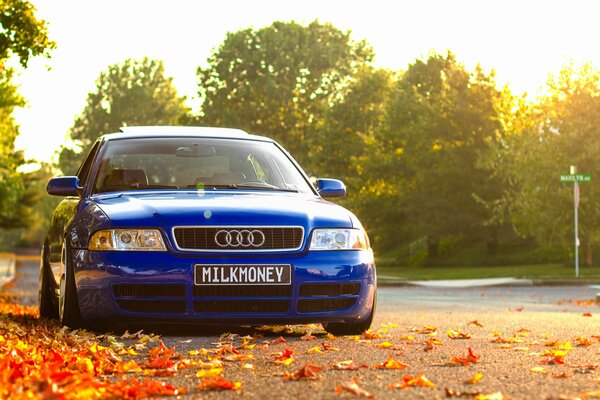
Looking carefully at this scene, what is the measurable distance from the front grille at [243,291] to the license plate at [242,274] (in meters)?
0.03

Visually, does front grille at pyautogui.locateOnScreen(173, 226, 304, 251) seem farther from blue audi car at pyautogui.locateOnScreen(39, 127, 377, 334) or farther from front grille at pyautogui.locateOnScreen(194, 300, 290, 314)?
front grille at pyautogui.locateOnScreen(194, 300, 290, 314)

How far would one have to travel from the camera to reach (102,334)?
846cm

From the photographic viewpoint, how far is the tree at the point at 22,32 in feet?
52.0

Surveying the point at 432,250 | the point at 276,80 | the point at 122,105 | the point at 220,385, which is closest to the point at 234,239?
the point at 220,385

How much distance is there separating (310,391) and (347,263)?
9.20 feet

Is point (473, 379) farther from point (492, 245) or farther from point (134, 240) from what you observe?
point (492, 245)

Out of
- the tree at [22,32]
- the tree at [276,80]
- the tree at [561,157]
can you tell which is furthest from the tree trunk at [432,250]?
the tree at [22,32]

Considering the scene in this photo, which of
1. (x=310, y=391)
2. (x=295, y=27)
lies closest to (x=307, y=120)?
(x=295, y=27)

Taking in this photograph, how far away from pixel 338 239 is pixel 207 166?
1.86m

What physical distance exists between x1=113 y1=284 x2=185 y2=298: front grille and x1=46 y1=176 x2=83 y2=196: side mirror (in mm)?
1517

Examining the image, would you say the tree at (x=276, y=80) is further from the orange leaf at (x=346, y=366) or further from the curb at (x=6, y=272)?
the orange leaf at (x=346, y=366)

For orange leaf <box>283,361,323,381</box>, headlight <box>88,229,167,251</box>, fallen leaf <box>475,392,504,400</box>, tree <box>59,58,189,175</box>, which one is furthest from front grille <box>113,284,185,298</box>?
tree <box>59,58,189,175</box>

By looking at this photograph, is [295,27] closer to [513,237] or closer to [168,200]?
[513,237]

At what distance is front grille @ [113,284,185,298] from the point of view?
26.2ft
